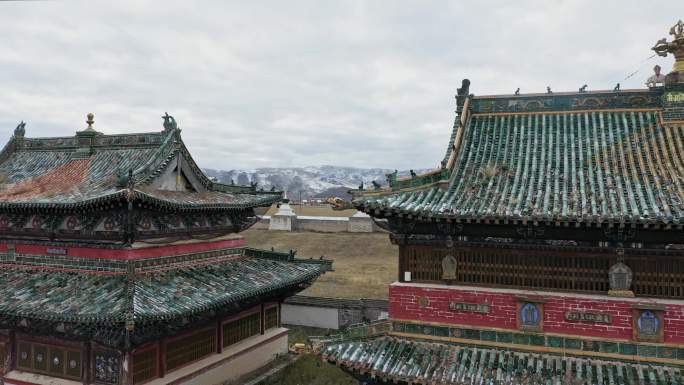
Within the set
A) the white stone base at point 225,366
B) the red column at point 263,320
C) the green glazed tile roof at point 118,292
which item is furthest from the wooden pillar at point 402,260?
the red column at point 263,320

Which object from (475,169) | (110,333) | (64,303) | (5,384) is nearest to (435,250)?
(475,169)

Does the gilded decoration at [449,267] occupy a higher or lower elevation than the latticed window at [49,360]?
higher

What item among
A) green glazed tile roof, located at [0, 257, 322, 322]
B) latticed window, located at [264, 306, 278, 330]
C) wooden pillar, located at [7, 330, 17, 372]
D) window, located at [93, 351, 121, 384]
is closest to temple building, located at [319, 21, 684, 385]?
green glazed tile roof, located at [0, 257, 322, 322]

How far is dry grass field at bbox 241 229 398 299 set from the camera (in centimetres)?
3741

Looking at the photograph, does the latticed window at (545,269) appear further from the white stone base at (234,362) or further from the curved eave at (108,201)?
the white stone base at (234,362)

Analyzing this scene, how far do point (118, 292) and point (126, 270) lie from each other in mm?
1100

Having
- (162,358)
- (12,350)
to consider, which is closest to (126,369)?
(162,358)

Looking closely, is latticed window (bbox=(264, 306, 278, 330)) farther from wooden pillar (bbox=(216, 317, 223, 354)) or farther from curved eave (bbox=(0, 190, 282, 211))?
curved eave (bbox=(0, 190, 282, 211))

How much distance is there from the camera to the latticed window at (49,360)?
16.9 meters

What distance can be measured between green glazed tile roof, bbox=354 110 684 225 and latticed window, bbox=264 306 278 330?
12.3 metres

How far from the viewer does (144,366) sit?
16.8 meters

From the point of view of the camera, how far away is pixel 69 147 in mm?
23109

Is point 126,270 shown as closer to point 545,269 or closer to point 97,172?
point 97,172

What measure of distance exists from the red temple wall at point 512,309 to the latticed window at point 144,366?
332 inches
